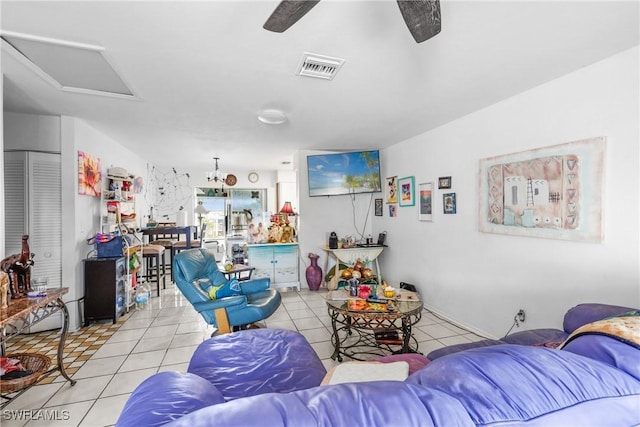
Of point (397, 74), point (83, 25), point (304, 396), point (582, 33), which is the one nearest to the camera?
point (304, 396)

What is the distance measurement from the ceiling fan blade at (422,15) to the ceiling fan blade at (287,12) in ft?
1.20

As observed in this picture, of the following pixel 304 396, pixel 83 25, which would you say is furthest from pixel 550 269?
pixel 83 25

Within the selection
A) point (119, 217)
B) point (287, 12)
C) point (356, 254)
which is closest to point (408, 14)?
point (287, 12)

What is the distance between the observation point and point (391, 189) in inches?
181

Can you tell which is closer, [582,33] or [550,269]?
[582,33]

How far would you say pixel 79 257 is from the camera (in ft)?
10.5

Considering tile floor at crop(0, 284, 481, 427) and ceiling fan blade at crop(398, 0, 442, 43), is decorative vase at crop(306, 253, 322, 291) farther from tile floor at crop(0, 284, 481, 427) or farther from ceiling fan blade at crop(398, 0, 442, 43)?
ceiling fan blade at crop(398, 0, 442, 43)

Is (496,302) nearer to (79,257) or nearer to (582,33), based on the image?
(582,33)

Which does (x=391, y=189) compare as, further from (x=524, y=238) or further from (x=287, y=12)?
(x=287, y=12)

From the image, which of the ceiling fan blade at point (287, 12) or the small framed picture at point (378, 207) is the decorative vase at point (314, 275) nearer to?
the small framed picture at point (378, 207)

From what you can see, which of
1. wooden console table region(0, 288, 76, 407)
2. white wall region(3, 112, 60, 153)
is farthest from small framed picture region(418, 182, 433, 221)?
white wall region(3, 112, 60, 153)

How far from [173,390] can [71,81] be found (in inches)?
103

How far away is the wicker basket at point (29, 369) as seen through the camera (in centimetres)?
166

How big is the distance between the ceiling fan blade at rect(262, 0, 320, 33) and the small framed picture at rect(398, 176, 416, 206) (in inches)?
127
